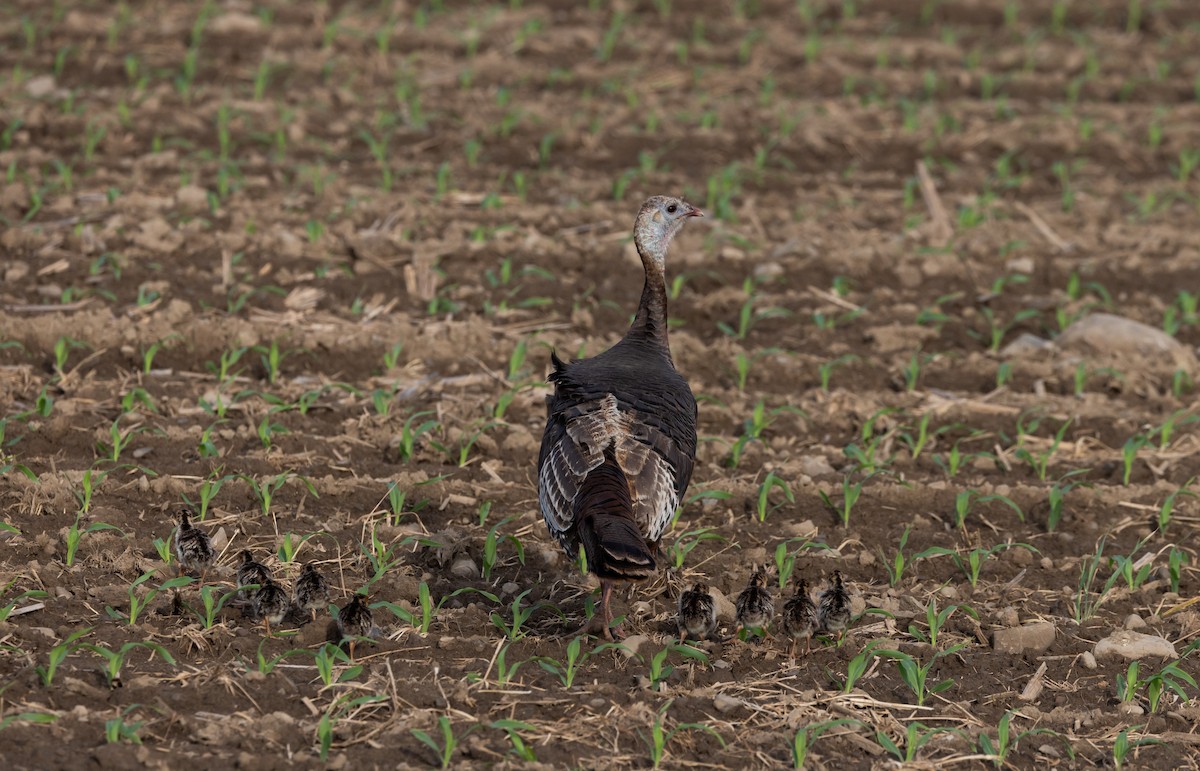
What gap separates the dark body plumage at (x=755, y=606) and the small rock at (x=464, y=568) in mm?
1329

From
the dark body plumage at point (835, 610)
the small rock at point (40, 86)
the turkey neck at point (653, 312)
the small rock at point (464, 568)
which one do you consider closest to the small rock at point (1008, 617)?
the dark body plumage at point (835, 610)

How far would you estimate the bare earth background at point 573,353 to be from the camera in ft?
18.9

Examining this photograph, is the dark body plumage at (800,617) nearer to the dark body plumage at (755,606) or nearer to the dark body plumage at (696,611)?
the dark body plumage at (755,606)

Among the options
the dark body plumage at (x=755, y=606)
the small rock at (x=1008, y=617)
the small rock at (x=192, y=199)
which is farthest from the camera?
the small rock at (x=192, y=199)

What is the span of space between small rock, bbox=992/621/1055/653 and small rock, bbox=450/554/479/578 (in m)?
2.40

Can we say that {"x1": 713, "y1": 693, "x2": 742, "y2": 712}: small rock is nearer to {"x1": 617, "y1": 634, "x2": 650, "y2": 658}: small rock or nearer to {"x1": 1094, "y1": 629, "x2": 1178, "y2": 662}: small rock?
{"x1": 617, "y1": 634, "x2": 650, "y2": 658}: small rock

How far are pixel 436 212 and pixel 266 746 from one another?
Result: 6994 mm

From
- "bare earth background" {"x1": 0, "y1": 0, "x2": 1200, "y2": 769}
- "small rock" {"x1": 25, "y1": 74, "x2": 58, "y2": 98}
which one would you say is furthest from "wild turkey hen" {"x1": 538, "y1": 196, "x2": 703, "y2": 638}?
"small rock" {"x1": 25, "y1": 74, "x2": 58, "y2": 98}

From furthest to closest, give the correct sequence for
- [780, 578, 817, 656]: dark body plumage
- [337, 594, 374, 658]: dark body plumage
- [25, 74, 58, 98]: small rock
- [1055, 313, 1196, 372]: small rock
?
[25, 74, 58, 98]: small rock < [1055, 313, 1196, 372]: small rock < [780, 578, 817, 656]: dark body plumage < [337, 594, 374, 658]: dark body plumage

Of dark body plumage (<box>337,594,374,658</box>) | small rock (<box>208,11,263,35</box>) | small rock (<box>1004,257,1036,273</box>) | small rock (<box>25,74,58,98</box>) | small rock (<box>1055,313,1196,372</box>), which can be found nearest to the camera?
dark body plumage (<box>337,594,374,658</box>)

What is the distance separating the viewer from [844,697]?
584 cm

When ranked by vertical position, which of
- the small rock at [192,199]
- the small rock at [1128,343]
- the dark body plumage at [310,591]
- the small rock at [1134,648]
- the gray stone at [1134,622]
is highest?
the small rock at [192,199]

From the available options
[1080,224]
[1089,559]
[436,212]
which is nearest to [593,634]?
[1089,559]

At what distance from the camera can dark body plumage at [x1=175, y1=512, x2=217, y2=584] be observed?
632 cm
